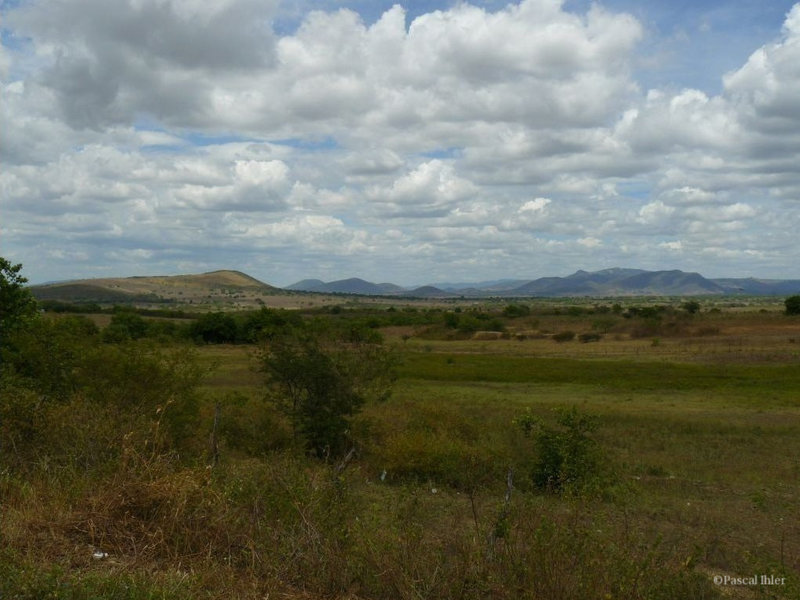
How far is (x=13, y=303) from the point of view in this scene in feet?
55.5

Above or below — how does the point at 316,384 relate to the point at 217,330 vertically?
above

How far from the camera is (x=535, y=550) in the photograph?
19.7 feet

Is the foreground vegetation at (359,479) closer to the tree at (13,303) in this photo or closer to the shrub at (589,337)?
the tree at (13,303)

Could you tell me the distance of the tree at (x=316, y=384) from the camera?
19328mm

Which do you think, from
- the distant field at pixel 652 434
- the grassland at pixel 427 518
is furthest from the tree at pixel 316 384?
A: the distant field at pixel 652 434

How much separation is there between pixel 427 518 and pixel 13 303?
41.5 feet

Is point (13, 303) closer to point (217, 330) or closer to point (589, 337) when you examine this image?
point (217, 330)

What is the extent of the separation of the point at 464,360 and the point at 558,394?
21587mm

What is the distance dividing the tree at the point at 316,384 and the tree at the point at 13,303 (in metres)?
6.23

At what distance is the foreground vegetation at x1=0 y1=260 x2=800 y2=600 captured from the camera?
19.7 ft

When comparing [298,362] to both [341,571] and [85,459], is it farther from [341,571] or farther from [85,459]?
[341,571]

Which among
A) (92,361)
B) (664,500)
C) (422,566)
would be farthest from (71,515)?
(664,500)

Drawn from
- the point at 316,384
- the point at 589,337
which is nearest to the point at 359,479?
the point at 316,384

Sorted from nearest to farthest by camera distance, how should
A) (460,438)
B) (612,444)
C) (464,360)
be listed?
(460,438) → (612,444) → (464,360)
